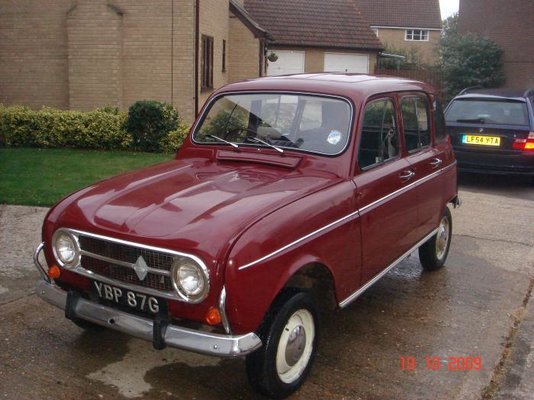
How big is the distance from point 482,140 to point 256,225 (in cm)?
769

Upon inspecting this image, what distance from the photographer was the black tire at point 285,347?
132 inches

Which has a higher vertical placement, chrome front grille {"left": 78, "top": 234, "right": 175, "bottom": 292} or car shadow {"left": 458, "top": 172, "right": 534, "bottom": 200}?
chrome front grille {"left": 78, "top": 234, "right": 175, "bottom": 292}

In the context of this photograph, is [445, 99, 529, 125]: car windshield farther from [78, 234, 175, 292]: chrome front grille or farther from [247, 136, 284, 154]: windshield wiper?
[78, 234, 175, 292]: chrome front grille

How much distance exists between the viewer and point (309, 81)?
4684mm

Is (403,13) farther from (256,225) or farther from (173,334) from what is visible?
(173,334)

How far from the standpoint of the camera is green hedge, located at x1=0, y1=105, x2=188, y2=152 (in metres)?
11.9

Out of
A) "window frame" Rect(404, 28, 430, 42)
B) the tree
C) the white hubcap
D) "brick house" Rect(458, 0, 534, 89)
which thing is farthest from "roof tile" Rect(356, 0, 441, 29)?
the white hubcap

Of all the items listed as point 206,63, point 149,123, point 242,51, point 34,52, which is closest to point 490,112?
point 149,123

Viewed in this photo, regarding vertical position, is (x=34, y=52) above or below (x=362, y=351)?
above

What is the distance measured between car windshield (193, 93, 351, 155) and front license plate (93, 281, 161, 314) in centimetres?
155

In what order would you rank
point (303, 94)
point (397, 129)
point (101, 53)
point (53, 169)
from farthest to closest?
1. point (101, 53)
2. point (53, 169)
3. point (397, 129)
4. point (303, 94)

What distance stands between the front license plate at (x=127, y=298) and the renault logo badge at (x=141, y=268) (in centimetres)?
12

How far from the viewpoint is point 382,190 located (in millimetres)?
4410

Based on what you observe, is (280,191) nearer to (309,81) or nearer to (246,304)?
(246,304)
